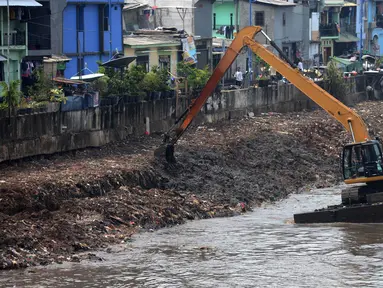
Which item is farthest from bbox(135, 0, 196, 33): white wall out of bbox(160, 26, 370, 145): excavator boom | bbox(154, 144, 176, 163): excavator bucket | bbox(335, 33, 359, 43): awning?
bbox(160, 26, 370, 145): excavator boom

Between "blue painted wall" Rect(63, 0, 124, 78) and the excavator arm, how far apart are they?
48.3ft

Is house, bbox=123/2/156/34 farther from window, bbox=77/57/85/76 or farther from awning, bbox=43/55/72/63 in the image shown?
awning, bbox=43/55/72/63

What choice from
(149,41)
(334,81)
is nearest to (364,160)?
(149,41)

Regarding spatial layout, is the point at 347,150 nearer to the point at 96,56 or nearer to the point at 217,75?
the point at 217,75

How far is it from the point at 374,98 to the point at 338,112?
36.0m

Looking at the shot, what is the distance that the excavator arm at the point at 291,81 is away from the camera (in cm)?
3027

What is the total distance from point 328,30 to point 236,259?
59.0 m

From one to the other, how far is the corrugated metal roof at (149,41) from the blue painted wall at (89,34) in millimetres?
1192

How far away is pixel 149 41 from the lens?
5462cm

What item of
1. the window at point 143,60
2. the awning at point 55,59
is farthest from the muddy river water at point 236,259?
the window at point 143,60

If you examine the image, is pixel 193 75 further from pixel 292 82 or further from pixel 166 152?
pixel 292 82

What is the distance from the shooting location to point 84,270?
23.4m

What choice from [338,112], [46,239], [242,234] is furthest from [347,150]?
[46,239]

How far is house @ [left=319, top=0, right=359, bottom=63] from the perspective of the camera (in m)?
81.9
